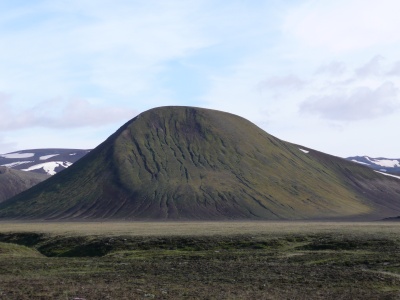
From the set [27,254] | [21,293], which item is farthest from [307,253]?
[21,293]

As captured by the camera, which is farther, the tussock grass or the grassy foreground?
the tussock grass

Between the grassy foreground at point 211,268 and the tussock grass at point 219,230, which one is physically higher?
the tussock grass at point 219,230

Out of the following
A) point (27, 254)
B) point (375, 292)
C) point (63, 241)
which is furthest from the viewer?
point (63, 241)

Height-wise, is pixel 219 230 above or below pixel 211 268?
above

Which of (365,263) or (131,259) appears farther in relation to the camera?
(131,259)

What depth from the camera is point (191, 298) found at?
115 ft

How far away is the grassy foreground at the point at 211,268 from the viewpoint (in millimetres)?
37094

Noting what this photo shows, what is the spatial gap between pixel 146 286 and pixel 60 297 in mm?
6039

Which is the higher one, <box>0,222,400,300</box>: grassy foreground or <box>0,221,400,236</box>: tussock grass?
<box>0,221,400,236</box>: tussock grass

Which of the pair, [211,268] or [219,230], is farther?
[219,230]

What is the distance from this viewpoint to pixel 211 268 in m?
49.0

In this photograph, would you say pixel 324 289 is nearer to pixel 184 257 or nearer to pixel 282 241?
pixel 184 257

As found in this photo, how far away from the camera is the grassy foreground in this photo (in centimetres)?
3709

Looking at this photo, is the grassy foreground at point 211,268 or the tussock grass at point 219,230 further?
the tussock grass at point 219,230
